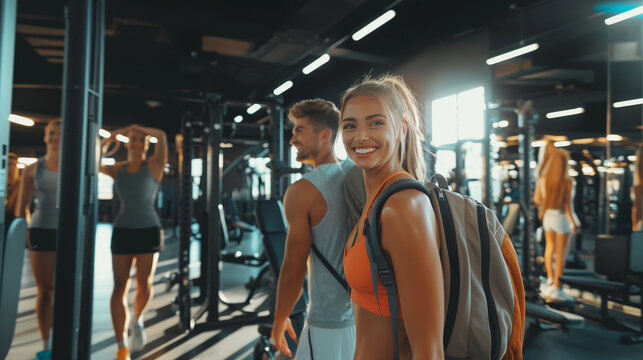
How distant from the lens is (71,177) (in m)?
1.99

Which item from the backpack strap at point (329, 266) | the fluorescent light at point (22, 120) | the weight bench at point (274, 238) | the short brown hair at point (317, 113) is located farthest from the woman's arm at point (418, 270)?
the fluorescent light at point (22, 120)

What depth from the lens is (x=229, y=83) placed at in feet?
33.9

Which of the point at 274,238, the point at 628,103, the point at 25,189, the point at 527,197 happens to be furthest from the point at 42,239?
the point at 628,103

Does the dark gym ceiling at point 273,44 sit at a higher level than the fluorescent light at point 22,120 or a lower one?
higher

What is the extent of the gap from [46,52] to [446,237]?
8806 mm

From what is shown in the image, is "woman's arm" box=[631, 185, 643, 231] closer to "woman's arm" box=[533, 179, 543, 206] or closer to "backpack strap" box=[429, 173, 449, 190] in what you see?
"woman's arm" box=[533, 179, 543, 206]

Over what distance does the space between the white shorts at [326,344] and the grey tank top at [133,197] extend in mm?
1863

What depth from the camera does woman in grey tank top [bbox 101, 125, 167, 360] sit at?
106 inches

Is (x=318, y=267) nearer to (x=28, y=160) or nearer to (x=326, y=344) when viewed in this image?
(x=326, y=344)

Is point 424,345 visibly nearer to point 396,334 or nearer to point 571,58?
point 396,334

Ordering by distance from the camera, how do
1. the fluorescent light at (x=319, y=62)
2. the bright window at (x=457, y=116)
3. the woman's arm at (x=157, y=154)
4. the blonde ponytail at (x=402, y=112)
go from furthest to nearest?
the bright window at (x=457, y=116) → the fluorescent light at (x=319, y=62) → the woman's arm at (x=157, y=154) → the blonde ponytail at (x=402, y=112)

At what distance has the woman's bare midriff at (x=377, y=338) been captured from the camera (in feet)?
2.67

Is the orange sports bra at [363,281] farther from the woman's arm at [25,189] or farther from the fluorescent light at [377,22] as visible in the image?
the fluorescent light at [377,22]

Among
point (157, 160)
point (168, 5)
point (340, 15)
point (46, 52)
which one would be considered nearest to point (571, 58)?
point (340, 15)
